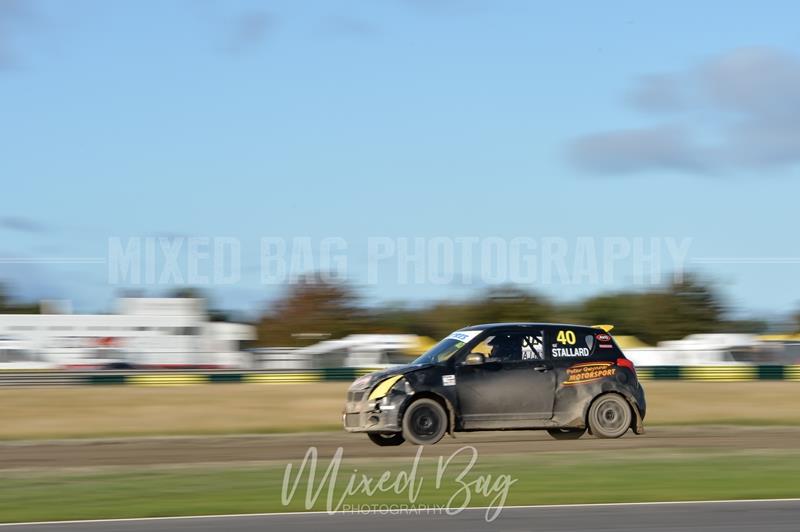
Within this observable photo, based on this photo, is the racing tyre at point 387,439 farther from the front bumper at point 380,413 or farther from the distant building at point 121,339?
the distant building at point 121,339

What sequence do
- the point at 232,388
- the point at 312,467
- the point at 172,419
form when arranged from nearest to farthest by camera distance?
the point at 312,467
the point at 172,419
the point at 232,388

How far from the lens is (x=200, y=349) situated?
58562mm

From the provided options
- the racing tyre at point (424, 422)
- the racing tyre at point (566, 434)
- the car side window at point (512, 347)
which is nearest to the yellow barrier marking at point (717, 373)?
the racing tyre at point (566, 434)

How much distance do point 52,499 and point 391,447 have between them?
5.60 meters

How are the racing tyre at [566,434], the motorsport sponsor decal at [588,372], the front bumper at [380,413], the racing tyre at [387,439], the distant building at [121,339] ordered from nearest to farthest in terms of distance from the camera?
the front bumper at [380,413], the motorsport sponsor decal at [588,372], the racing tyre at [387,439], the racing tyre at [566,434], the distant building at [121,339]

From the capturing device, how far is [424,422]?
15.2 meters

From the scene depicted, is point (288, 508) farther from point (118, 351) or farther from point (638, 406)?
point (118, 351)

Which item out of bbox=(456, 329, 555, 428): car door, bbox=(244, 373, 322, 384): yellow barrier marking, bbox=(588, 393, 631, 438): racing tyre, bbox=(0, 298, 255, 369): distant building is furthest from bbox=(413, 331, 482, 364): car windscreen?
bbox=(0, 298, 255, 369): distant building

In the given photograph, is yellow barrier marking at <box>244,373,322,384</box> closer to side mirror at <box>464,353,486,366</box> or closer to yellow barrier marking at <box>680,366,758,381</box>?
yellow barrier marking at <box>680,366,758,381</box>

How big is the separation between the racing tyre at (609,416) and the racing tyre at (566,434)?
601 mm

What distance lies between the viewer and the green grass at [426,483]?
33.6 feet

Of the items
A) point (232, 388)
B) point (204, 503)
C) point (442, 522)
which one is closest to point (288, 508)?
point (204, 503)

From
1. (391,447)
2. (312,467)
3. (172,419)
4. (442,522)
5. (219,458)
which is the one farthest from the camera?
(172,419)

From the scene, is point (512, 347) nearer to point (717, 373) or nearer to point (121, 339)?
point (717, 373)
